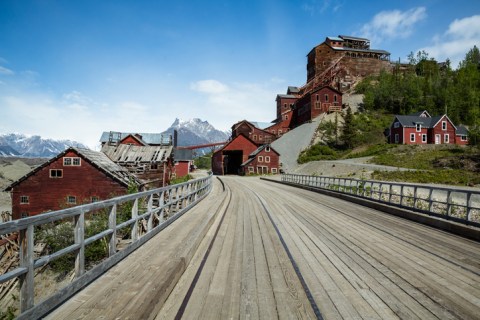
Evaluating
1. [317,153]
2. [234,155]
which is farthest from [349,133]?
[234,155]

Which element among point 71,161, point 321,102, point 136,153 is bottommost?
point 71,161

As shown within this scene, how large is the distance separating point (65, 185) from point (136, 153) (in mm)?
11087

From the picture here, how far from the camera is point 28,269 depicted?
334 cm

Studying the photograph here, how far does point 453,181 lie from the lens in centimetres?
3303

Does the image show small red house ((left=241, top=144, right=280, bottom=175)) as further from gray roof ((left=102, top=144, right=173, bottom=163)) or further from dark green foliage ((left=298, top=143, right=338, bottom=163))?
gray roof ((left=102, top=144, right=173, bottom=163))

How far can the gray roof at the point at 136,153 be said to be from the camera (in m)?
41.3

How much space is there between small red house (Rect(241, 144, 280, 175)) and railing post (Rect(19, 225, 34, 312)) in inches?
2447

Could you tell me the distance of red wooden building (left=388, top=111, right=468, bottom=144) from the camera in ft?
209

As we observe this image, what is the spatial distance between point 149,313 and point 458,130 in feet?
272

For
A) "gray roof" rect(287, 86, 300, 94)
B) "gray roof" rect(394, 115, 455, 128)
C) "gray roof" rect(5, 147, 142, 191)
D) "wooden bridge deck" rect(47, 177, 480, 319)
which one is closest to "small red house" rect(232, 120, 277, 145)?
"gray roof" rect(287, 86, 300, 94)

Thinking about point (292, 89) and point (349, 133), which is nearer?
point (349, 133)

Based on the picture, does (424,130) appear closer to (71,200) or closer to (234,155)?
(234,155)

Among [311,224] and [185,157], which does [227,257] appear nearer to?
[311,224]

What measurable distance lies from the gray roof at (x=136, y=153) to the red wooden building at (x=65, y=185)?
7260mm
